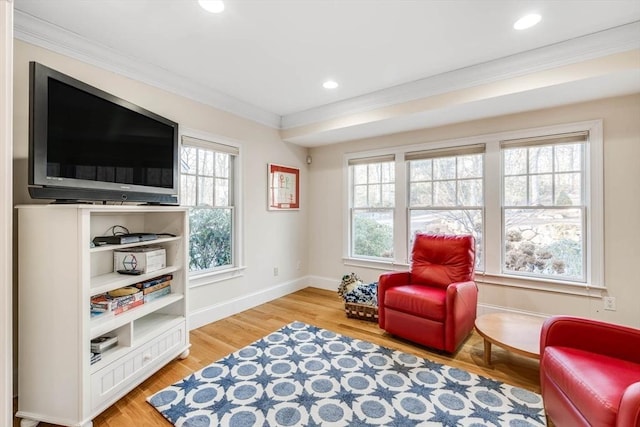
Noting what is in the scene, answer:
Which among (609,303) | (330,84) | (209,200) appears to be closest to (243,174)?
(209,200)

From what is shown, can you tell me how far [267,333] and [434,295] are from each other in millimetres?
1643

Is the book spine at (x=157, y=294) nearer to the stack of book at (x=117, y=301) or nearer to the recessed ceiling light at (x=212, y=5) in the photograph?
the stack of book at (x=117, y=301)

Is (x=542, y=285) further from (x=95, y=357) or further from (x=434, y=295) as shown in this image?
(x=95, y=357)

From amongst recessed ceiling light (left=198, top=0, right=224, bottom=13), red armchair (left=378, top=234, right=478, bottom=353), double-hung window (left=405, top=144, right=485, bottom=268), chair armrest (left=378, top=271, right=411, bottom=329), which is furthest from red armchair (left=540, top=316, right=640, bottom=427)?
recessed ceiling light (left=198, top=0, right=224, bottom=13)

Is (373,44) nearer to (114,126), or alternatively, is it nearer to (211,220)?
(114,126)

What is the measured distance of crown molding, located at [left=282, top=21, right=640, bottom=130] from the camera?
210cm

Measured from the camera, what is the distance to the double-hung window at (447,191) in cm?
333

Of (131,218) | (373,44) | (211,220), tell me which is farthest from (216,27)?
(211,220)

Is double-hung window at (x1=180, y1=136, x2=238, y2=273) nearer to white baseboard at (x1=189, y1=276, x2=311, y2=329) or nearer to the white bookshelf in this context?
white baseboard at (x1=189, y1=276, x2=311, y2=329)

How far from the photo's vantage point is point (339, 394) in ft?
6.36

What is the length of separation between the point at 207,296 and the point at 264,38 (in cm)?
256

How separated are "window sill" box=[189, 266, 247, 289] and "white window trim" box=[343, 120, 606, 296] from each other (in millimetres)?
1607

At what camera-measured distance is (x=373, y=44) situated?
7.52ft

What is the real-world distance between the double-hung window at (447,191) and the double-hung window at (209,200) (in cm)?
228
